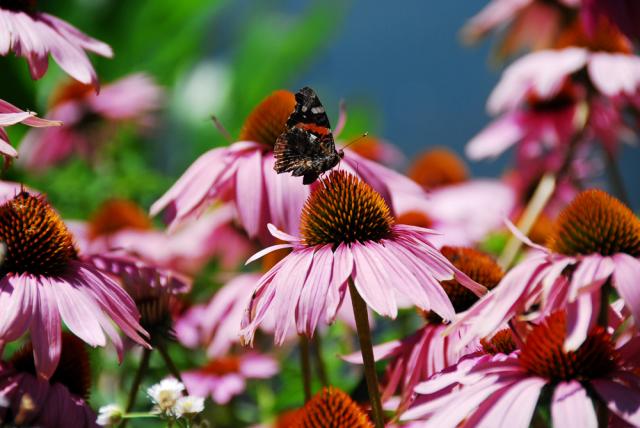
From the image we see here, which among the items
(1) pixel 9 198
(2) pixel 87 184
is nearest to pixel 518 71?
(1) pixel 9 198

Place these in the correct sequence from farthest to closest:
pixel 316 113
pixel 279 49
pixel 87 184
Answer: pixel 279 49 → pixel 87 184 → pixel 316 113

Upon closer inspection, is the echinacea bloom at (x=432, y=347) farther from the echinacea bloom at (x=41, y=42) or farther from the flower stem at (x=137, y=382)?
the echinacea bloom at (x=41, y=42)

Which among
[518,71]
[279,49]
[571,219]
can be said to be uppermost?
[279,49]

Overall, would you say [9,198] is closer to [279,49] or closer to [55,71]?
[55,71]

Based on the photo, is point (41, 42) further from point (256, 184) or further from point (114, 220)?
point (114, 220)

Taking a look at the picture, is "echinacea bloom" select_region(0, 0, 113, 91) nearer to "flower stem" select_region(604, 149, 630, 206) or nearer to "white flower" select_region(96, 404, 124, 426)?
"white flower" select_region(96, 404, 124, 426)

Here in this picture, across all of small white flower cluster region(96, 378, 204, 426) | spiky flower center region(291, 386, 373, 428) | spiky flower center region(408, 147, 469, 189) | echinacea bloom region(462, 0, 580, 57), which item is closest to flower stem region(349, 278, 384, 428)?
spiky flower center region(291, 386, 373, 428)

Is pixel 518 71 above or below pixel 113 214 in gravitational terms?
above
